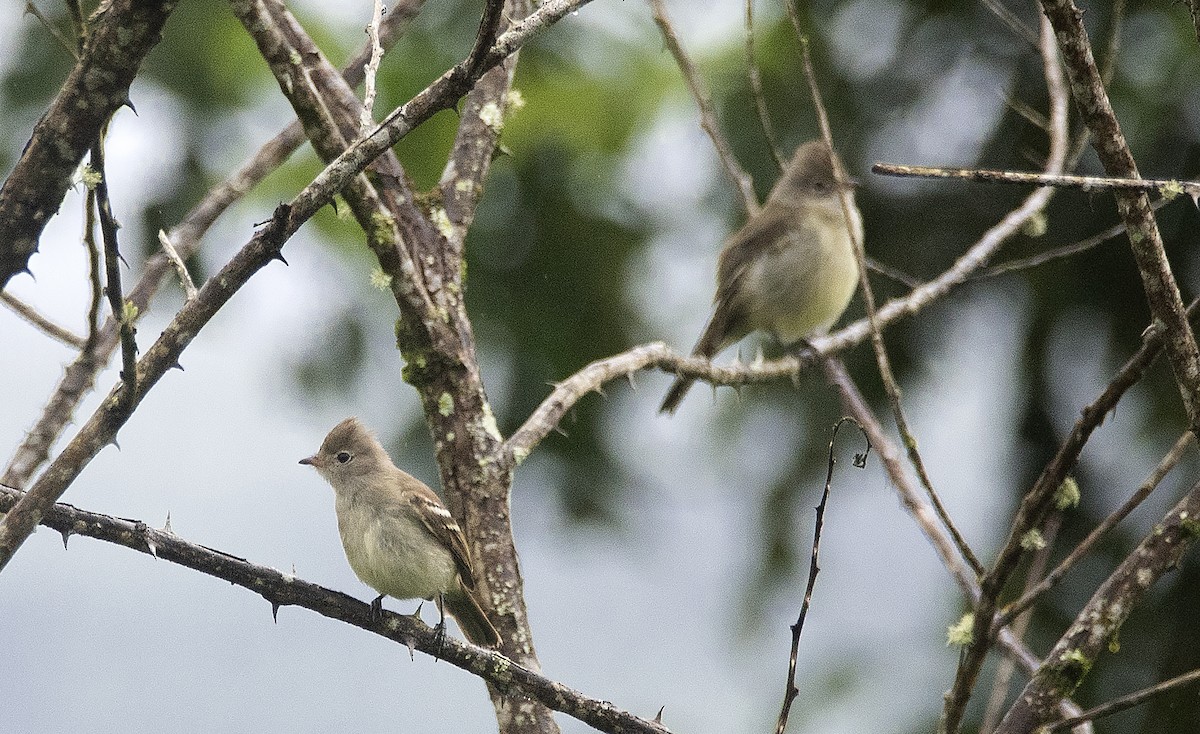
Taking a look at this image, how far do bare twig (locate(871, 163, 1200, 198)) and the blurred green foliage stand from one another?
4.06 meters

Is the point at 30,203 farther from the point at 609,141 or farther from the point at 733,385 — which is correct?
the point at 609,141

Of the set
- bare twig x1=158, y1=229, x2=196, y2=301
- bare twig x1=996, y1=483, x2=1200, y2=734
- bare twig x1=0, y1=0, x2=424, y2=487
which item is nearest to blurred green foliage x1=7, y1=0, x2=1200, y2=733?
bare twig x1=0, y1=0, x2=424, y2=487

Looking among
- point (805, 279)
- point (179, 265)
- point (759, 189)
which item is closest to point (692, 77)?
point (805, 279)

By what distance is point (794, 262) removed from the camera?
839cm

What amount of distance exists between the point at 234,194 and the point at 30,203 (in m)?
2.00

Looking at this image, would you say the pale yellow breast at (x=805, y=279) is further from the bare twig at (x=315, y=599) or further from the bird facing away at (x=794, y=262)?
the bare twig at (x=315, y=599)

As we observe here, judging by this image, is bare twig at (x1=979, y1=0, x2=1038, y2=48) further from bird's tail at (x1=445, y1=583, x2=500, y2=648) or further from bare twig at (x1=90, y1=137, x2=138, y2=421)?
bare twig at (x1=90, y1=137, x2=138, y2=421)

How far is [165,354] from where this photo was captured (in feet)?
9.90

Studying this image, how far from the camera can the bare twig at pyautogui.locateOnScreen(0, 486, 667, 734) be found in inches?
120

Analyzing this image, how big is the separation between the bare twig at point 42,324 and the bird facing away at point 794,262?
479 cm

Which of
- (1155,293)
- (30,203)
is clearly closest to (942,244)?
(1155,293)

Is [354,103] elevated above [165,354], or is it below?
above

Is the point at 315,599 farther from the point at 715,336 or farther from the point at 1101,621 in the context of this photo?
the point at 715,336

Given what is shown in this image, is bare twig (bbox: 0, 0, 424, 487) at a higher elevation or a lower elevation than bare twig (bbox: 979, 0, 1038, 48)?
lower
